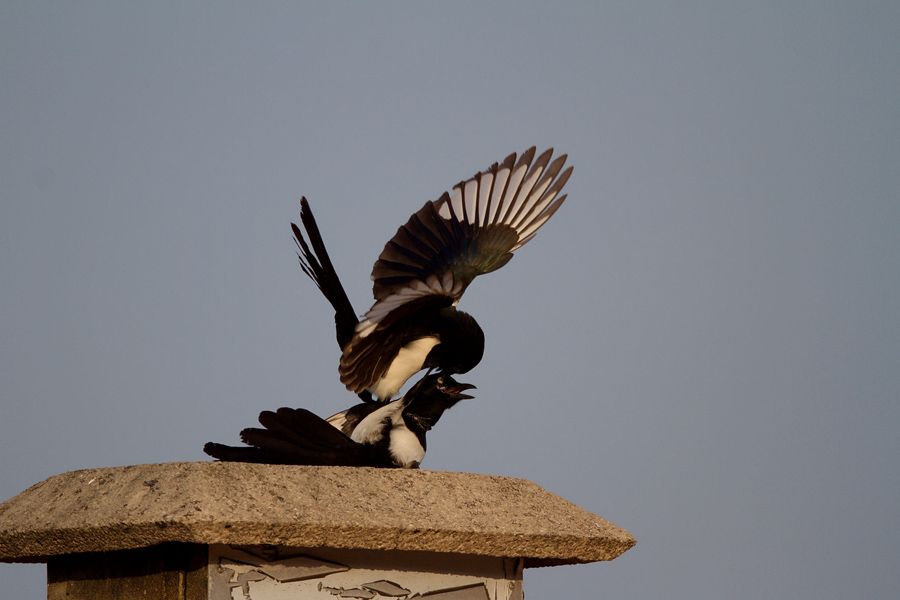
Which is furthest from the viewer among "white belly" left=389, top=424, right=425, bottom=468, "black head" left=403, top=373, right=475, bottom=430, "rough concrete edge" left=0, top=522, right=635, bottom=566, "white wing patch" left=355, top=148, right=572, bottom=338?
"white wing patch" left=355, top=148, right=572, bottom=338

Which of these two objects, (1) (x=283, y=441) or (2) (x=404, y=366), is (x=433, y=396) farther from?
(1) (x=283, y=441)

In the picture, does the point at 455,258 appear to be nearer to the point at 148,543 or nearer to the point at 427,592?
the point at 427,592

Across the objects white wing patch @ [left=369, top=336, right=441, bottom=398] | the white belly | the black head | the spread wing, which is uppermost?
the spread wing

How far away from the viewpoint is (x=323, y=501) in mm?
2459

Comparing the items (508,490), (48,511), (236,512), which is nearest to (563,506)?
(508,490)

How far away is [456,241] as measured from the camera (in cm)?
346

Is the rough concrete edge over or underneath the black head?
underneath

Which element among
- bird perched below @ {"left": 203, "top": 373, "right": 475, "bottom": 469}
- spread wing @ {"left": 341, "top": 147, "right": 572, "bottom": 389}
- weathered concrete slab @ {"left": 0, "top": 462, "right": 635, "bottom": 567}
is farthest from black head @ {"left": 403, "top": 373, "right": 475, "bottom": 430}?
weathered concrete slab @ {"left": 0, "top": 462, "right": 635, "bottom": 567}

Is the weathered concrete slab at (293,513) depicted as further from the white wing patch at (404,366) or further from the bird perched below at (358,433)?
the white wing patch at (404,366)

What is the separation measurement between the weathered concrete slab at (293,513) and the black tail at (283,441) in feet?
0.82

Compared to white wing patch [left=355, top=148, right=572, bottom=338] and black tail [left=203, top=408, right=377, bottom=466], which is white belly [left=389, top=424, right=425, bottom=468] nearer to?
black tail [left=203, top=408, right=377, bottom=466]

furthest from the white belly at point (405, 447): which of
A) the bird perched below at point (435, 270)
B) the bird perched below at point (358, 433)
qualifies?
the bird perched below at point (435, 270)

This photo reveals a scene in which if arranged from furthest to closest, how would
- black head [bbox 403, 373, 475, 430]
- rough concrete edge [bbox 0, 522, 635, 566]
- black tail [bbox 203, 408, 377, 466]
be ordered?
black head [bbox 403, 373, 475, 430], black tail [bbox 203, 408, 377, 466], rough concrete edge [bbox 0, 522, 635, 566]

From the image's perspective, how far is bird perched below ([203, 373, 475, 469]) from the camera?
2.81 m
